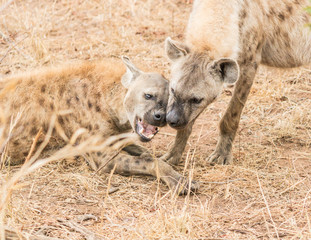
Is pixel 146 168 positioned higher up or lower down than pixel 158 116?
lower down

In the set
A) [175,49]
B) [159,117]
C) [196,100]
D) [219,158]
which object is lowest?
[219,158]

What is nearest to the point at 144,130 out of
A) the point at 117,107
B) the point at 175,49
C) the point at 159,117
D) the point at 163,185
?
the point at 159,117

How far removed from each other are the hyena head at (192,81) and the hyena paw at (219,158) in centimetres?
59

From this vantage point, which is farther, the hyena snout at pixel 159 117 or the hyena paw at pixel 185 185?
the hyena snout at pixel 159 117

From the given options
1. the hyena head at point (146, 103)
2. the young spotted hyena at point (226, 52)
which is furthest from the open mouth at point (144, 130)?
the young spotted hyena at point (226, 52)

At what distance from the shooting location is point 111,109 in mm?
3639

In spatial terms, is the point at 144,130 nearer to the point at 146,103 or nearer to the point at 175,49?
the point at 146,103

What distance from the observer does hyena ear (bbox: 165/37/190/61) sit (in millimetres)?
3327

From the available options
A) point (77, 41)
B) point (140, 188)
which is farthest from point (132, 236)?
point (77, 41)

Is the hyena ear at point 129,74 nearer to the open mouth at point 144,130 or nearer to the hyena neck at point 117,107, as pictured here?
the hyena neck at point 117,107

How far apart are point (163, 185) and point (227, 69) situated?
876 millimetres

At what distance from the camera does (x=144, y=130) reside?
347cm

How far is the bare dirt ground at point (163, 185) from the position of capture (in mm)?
2674

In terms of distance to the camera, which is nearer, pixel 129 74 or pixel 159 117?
pixel 159 117
